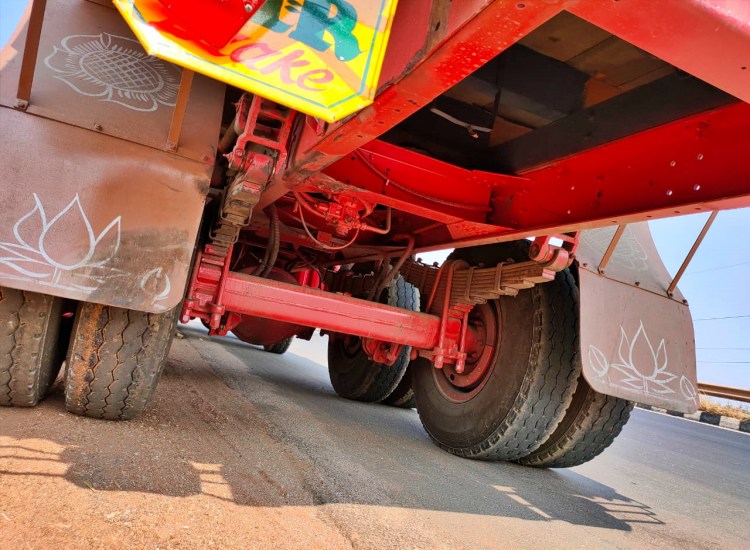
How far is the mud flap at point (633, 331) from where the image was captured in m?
2.71

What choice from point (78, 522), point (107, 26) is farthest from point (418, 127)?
point (78, 522)

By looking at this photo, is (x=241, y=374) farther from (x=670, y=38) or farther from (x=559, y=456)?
(x=670, y=38)

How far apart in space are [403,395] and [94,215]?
3438 millimetres

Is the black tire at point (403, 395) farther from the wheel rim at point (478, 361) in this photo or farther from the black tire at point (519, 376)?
the black tire at point (519, 376)

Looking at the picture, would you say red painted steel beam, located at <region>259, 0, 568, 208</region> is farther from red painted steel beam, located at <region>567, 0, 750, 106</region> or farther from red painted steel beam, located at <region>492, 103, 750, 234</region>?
red painted steel beam, located at <region>492, 103, 750, 234</region>

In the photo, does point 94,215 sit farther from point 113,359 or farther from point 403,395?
point 403,395

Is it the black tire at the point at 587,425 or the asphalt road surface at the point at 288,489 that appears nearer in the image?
the asphalt road surface at the point at 288,489

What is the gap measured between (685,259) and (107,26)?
10.5 ft

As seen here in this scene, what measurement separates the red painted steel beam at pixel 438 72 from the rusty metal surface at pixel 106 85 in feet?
2.11

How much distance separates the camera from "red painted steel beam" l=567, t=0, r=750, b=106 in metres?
0.84

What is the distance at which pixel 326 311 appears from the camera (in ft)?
9.96

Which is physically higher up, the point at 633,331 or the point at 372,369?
the point at 633,331

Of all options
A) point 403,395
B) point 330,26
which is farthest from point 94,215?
point 403,395

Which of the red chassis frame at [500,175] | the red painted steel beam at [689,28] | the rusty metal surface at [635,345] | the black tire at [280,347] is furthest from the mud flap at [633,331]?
the black tire at [280,347]
